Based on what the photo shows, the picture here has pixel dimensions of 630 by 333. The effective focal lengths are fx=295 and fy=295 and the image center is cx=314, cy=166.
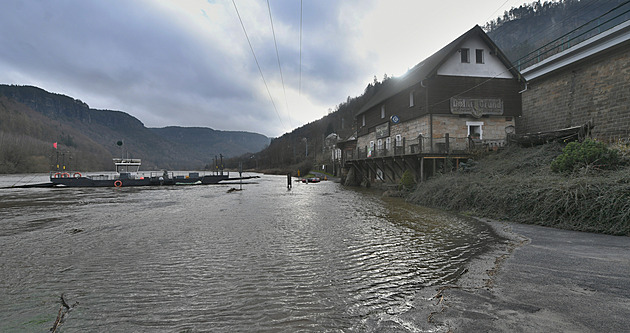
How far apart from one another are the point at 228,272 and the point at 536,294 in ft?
17.4

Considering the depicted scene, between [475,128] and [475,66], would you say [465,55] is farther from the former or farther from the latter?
[475,128]

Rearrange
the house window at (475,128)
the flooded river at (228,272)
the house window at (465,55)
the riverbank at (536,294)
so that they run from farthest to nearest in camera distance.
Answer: the house window at (465,55) < the house window at (475,128) < the flooded river at (228,272) < the riverbank at (536,294)

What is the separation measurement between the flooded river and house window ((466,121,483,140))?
15.9 metres

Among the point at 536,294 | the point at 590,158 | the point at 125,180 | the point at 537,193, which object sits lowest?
the point at 536,294

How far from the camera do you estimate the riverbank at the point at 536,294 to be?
11.4ft

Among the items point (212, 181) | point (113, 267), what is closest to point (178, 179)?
point (212, 181)

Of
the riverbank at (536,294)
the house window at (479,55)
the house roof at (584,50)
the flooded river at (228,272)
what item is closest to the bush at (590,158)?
the flooded river at (228,272)

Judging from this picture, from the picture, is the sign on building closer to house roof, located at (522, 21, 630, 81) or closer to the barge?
house roof, located at (522, 21, 630, 81)

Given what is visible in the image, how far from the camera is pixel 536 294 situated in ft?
14.2

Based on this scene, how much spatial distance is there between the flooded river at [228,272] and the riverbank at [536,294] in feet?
1.55

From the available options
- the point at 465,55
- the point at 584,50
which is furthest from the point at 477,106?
the point at 584,50

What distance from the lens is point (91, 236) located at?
984 centimetres

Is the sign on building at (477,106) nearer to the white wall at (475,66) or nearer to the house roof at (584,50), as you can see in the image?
the white wall at (475,66)

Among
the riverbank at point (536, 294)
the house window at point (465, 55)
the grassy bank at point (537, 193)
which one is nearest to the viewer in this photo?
the riverbank at point (536, 294)
